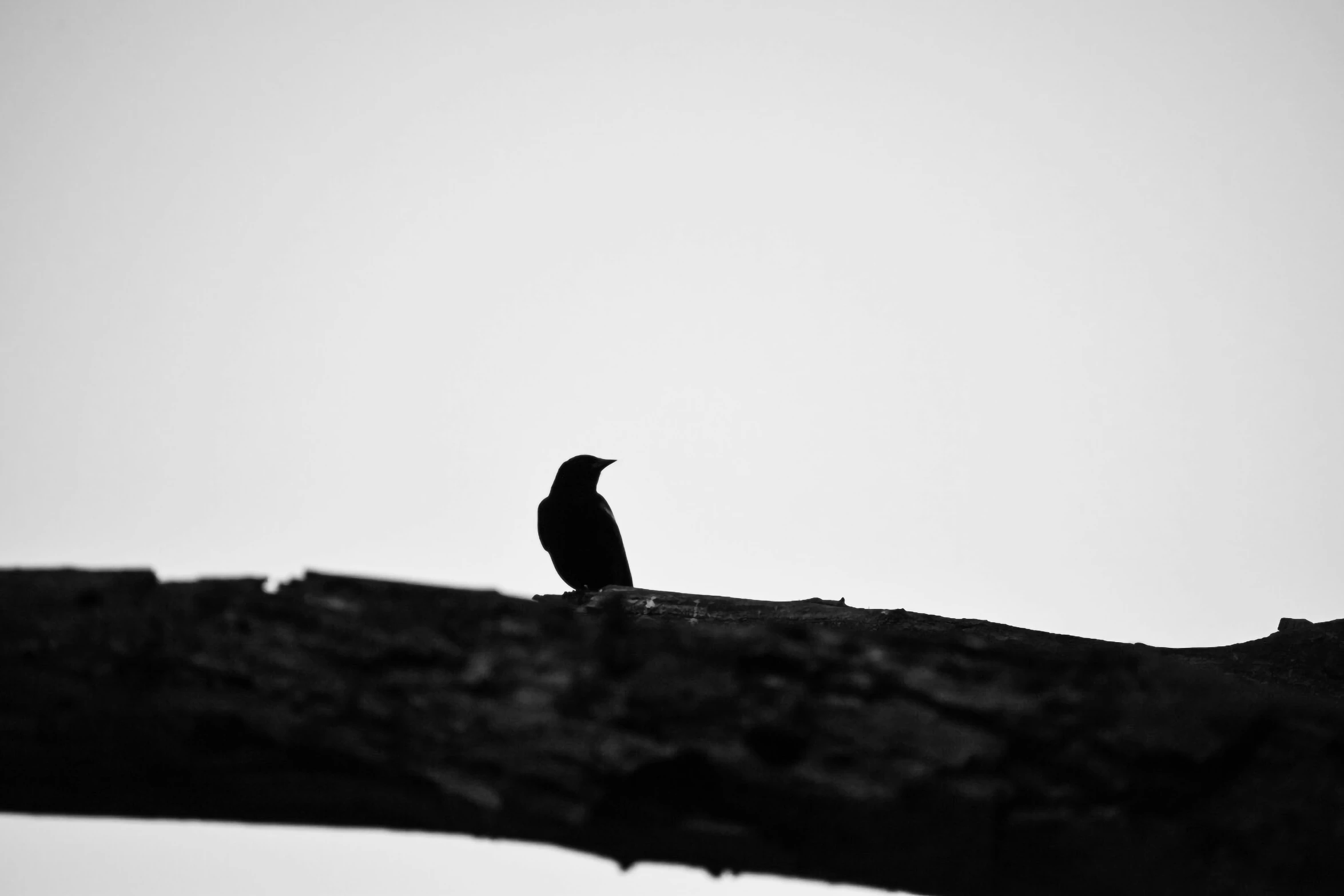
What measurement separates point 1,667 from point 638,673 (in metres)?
0.84

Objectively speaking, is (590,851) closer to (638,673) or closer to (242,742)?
(638,673)

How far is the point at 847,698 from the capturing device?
1.50m

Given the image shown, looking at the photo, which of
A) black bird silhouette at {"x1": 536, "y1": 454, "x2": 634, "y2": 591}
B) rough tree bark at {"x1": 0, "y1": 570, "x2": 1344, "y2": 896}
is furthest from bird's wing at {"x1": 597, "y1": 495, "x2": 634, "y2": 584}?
rough tree bark at {"x1": 0, "y1": 570, "x2": 1344, "y2": 896}

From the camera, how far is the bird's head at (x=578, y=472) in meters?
8.90

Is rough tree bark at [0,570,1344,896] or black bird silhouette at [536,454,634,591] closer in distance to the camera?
rough tree bark at [0,570,1344,896]

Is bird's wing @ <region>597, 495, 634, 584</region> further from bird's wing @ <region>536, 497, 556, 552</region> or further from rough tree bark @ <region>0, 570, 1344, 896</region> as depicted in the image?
rough tree bark @ <region>0, 570, 1344, 896</region>

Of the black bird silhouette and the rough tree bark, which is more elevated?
the black bird silhouette

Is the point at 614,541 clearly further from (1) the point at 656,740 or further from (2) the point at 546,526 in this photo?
(1) the point at 656,740

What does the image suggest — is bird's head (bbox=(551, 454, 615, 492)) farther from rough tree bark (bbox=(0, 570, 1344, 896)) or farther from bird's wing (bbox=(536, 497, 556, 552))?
rough tree bark (bbox=(0, 570, 1344, 896))

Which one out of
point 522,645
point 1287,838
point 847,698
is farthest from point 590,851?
point 1287,838

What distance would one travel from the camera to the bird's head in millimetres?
8898

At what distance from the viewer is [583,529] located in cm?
874

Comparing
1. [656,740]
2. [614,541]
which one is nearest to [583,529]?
[614,541]

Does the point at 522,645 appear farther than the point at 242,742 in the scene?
Yes
